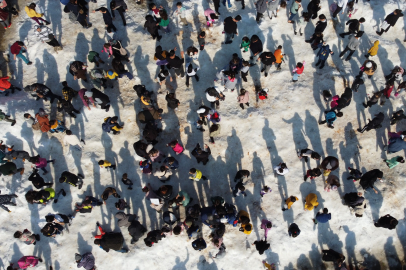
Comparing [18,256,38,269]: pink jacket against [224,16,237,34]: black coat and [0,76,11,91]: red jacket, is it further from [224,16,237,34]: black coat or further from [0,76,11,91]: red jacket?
[224,16,237,34]: black coat

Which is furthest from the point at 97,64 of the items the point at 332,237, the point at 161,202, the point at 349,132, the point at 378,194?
the point at 378,194

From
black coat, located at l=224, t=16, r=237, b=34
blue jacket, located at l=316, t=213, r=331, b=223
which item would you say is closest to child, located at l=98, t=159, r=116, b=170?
black coat, located at l=224, t=16, r=237, b=34

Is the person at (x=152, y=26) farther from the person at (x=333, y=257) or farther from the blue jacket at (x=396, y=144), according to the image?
the person at (x=333, y=257)

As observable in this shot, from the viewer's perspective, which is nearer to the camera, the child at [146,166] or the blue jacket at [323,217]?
the blue jacket at [323,217]

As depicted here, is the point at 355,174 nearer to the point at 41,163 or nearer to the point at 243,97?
the point at 243,97

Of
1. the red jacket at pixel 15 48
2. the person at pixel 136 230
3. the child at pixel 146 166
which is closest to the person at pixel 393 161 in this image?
the child at pixel 146 166

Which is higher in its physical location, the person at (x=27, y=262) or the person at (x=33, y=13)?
the person at (x=33, y=13)
